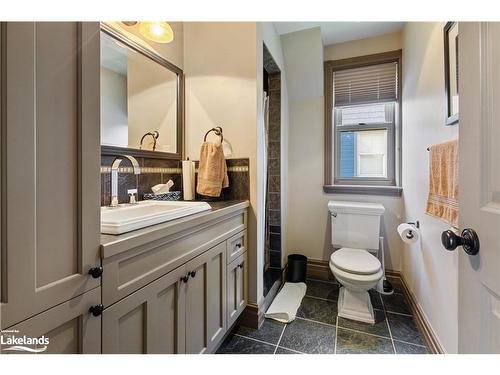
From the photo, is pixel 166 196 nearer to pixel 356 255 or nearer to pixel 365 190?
pixel 356 255

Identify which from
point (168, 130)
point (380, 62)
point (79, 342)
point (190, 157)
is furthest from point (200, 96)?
point (380, 62)

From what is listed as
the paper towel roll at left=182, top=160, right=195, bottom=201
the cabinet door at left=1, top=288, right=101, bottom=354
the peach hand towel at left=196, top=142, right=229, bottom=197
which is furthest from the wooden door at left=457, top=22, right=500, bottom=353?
the paper towel roll at left=182, top=160, right=195, bottom=201

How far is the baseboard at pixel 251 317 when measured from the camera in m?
1.63

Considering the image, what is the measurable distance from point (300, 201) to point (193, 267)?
1.69m

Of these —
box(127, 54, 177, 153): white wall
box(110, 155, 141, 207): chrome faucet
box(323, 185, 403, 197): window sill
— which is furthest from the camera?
box(323, 185, 403, 197): window sill

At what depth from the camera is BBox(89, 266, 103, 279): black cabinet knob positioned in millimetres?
636

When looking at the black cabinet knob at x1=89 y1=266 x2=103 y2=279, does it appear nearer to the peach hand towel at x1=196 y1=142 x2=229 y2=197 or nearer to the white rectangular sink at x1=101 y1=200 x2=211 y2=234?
the white rectangular sink at x1=101 y1=200 x2=211 y2=234

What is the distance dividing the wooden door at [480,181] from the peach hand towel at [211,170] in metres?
1.23

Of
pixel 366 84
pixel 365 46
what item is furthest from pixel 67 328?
pixel 365 46

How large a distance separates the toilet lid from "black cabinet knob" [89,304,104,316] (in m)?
1.57

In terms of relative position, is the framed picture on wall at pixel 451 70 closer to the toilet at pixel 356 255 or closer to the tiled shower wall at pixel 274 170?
the toilet at pixel 356 255

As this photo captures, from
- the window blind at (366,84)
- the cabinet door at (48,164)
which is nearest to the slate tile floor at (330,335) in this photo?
the cabinet door at (48,164)
